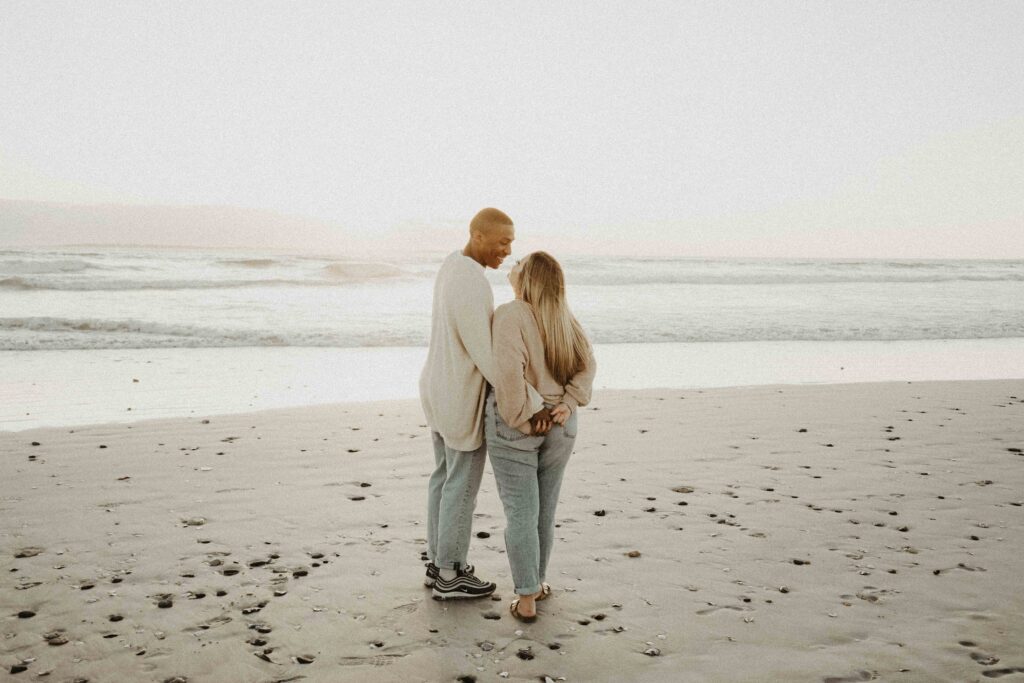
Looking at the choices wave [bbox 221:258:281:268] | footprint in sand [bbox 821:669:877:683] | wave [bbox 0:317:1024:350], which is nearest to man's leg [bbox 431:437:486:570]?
footprint in sand [bbox 821:669:877:683]

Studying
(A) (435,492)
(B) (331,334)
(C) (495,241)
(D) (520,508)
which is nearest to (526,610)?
(D) (520,508)

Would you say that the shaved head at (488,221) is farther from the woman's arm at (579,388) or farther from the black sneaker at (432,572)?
the black sneaker at (432,572)

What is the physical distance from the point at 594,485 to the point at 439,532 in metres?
2.16

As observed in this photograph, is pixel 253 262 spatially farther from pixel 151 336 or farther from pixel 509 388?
pixel 509 388

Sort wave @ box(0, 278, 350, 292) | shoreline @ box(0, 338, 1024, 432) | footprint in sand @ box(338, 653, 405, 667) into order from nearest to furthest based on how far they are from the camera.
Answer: footprint in sand @ box(338, 653, 405, 667), shoreline @ box(0, 338, 1024, 432), wave @ box(0, 278, 350, 292)

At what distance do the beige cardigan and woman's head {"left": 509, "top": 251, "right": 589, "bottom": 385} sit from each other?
0.03 m

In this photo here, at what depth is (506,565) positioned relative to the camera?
4.35 metres

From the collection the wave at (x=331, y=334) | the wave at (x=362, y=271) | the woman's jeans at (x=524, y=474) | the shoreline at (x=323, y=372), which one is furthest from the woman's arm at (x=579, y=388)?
the wave at (x=362, y=271)

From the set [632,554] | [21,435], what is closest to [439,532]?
[632,554]

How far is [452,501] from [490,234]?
1356mm

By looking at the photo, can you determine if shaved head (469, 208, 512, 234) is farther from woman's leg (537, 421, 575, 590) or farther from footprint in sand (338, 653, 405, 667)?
footprint in sand (338, 653, 405, 667)

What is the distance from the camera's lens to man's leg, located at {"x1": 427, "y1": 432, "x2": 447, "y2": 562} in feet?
12.8

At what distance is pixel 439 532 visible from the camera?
3.88m

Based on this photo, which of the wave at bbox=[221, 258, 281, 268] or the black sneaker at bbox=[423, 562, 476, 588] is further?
the wave at bbox=[221, 258, 281, 268]
